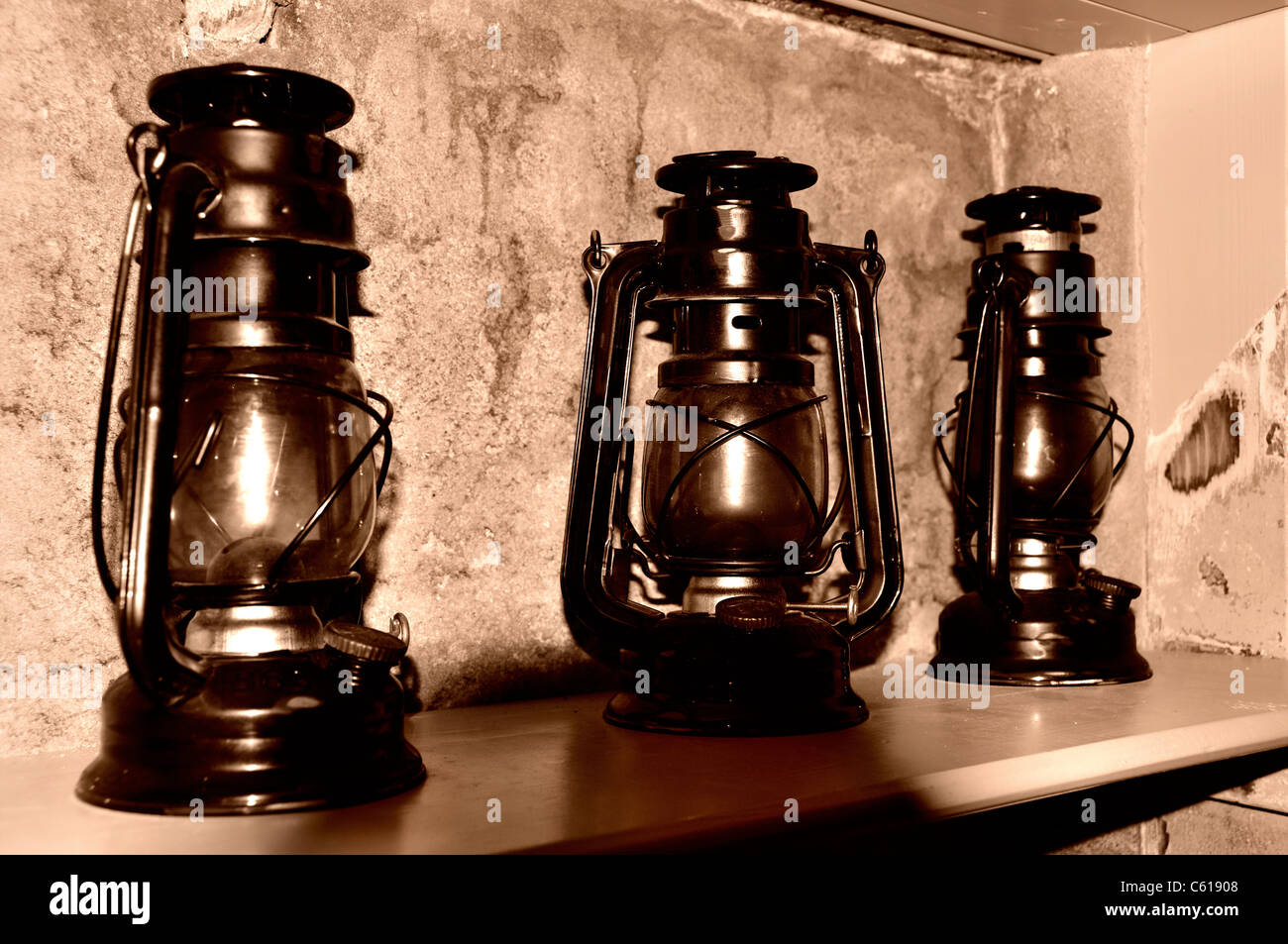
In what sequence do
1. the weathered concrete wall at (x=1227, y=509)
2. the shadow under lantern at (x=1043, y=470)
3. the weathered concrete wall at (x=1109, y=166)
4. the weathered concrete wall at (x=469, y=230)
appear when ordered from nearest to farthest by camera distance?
the weathered concrete wall at (x=469, y=230) < the shadow under lantern at (x=1043, y=470) < the weathered concrete wall at (x=1227, y=509) < the weathered concrete wall at (x=1109, y=166)

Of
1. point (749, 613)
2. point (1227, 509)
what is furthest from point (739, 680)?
point (1227, 509)

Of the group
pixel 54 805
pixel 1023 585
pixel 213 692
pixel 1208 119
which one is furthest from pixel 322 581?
pixel 1208 119

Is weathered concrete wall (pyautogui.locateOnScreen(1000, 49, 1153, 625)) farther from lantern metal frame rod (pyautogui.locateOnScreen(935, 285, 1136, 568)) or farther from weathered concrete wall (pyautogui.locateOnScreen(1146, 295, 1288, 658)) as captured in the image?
lantern metal frame rod (pyautogui.locateOnScreen(935, 285, 1136, 568))

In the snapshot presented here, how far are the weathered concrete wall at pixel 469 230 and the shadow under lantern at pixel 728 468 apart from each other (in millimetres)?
144

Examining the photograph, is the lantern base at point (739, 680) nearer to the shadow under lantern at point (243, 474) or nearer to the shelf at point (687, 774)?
the shelf at point (687, 774)

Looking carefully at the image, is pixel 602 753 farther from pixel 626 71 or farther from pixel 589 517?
pixel 626 71

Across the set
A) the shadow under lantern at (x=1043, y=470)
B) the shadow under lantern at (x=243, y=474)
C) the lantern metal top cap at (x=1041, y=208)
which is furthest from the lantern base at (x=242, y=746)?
the lantern metal top cap at (x=1041, y=208)

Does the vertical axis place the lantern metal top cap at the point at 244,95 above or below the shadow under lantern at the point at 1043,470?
above

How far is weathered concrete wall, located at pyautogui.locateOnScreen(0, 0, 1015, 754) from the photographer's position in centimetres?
103

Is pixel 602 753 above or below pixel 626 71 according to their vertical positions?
below

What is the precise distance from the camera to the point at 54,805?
0.86 m

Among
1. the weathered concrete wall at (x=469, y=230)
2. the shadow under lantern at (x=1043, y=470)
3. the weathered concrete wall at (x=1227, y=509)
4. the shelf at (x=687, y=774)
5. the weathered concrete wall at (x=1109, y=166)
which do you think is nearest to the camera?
the shelf at (x=687, y=774)

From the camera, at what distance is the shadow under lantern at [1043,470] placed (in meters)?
1.37
